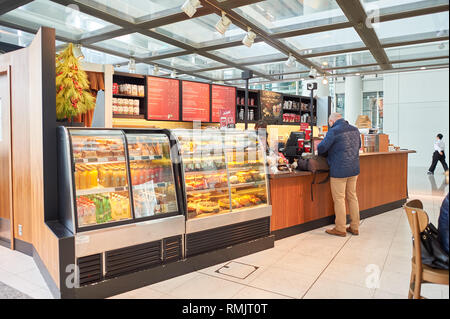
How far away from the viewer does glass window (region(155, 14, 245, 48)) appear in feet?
22.7

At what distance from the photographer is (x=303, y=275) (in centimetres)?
325

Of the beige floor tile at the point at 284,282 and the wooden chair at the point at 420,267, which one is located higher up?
the wooden chair at the point at 420,267

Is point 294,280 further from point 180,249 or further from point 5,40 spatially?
point 5,40

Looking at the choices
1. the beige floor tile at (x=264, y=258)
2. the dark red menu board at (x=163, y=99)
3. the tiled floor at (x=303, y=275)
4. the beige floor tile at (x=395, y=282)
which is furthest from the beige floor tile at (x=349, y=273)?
the dark red menu board at (x=163, y=99)

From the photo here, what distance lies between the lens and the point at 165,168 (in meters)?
3.32

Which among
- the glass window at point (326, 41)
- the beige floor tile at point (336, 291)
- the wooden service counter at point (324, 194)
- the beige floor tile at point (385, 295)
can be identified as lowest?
the beige floor tile at point (336, 291)

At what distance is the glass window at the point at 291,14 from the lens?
5957 millimetres

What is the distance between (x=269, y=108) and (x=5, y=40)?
694 centimetres

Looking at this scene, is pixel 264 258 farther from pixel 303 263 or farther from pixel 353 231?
pixel 353 231

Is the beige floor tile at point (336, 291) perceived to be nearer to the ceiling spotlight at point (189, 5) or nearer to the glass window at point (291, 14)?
the ceiling spotlight at point (189, 5)

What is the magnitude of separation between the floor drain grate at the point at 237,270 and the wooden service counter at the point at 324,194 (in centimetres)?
96

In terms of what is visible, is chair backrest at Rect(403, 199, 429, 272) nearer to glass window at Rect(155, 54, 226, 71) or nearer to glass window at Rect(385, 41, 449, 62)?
glass window at Rect(385, 41, 449, 62)
